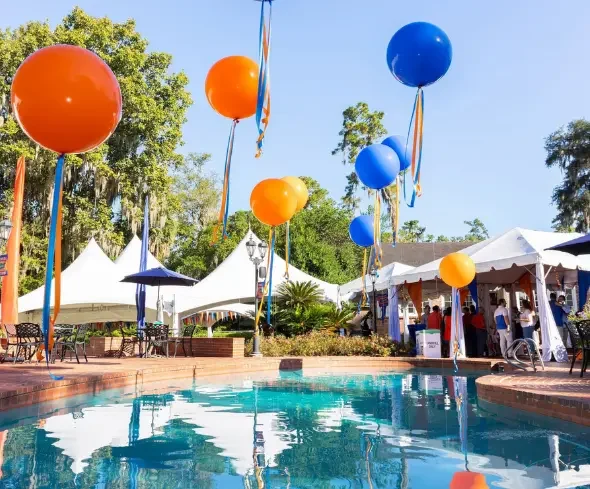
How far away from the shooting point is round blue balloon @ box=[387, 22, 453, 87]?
7.34 m

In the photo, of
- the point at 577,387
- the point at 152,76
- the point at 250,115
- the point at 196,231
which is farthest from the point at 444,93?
the point at 196,231

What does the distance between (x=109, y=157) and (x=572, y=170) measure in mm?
29133

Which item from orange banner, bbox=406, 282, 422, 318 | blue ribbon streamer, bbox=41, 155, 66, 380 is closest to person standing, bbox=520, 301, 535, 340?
orange banner, bbox=406, 282, 422, 318

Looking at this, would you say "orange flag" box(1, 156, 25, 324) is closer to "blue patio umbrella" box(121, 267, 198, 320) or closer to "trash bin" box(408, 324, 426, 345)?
"blue patio umbrella" box(121, 267, 198, 320)

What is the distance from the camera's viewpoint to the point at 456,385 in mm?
9742

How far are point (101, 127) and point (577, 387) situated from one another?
6.13 m

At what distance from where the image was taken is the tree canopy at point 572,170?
122ft

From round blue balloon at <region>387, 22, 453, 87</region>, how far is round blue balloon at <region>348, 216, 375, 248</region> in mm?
5285

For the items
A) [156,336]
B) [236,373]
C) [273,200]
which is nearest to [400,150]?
[273,200]

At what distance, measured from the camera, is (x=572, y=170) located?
125 ft

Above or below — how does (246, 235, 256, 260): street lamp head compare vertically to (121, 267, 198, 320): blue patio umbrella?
above

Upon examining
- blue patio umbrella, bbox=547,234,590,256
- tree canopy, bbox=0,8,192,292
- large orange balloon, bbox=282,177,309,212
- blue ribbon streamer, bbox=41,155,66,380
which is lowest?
blue ribbon streamer, bbox=41,155,66,380

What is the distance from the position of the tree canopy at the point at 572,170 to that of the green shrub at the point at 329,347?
87.3 feet

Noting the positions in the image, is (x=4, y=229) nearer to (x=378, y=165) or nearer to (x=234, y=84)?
(x=234, y=84)
